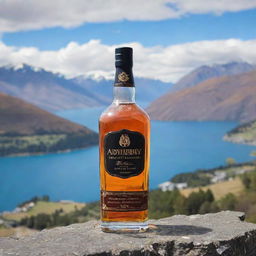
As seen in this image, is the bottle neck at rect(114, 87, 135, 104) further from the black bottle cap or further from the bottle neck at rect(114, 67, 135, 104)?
the black bottle cap

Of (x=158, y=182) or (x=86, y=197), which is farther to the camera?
(x=158, y=182)

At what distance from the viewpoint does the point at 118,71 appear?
10.8ft

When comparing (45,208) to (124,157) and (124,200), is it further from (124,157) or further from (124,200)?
(124,157)

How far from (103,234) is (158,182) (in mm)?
87157

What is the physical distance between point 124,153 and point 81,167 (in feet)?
339

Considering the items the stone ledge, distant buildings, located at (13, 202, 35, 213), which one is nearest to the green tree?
the stone ledge

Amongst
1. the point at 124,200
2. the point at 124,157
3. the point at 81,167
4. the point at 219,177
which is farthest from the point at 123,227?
the point at 81,167

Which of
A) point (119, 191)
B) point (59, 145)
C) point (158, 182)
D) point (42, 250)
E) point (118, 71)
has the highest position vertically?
point (59, 145)

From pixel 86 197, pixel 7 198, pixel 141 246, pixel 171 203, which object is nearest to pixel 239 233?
pixel 141 246

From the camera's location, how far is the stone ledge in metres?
2.80

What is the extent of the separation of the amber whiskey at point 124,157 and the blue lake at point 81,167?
73639mm

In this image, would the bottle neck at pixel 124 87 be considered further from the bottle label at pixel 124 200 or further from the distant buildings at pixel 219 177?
Answer: the distant buildings at pixel 219 177

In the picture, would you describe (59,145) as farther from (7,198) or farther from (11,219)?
(11,219)

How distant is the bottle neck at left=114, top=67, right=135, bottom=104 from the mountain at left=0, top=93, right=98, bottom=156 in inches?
5866
